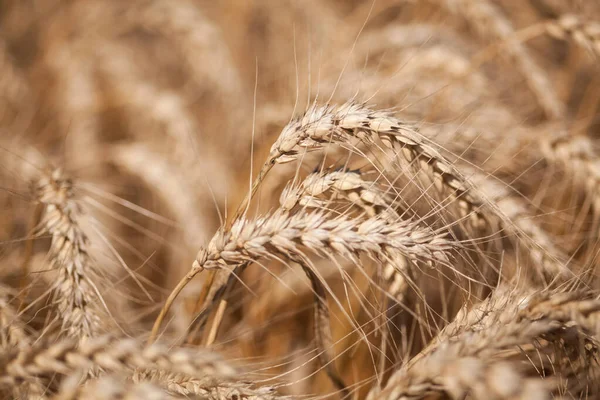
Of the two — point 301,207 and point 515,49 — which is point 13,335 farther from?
point 515,49

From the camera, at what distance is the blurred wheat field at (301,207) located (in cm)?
85

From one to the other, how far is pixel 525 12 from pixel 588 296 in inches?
101

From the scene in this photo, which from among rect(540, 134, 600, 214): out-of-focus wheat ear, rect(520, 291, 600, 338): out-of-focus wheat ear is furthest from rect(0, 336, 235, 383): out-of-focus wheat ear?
rect(540, 134, 600, 214): out-of-focus wheat ear

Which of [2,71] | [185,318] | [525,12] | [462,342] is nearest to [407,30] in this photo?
[525,12]

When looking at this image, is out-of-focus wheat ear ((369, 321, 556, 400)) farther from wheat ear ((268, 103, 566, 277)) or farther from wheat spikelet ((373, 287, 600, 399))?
wheat ear ((268, 103, 566, 277))

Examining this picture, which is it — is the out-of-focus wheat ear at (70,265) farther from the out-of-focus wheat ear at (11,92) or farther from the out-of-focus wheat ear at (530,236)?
the out-of-focus wheat ear at (11,92)

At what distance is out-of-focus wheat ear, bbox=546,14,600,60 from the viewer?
5.00 feet

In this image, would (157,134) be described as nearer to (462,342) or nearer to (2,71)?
(2,71)

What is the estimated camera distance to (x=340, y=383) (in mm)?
1142

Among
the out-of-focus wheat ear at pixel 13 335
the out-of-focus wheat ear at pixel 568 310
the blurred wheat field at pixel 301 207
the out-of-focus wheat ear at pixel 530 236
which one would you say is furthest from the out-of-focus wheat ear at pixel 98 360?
the out-of-focus wheat ear at pixel 530 236

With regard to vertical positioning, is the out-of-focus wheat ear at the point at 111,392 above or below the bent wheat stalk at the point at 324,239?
below

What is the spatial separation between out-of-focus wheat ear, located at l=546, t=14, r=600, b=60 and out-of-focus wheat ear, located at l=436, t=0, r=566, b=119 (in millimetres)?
120

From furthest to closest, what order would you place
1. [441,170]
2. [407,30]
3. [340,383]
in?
[407,30] → [340,383] → [441,170]

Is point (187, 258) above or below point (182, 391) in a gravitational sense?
above
